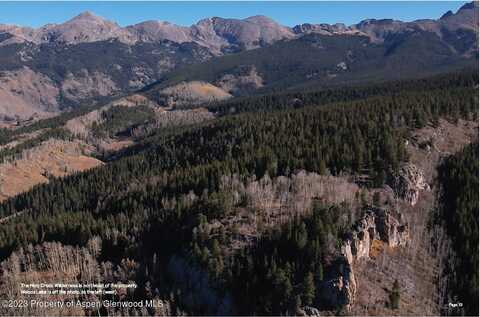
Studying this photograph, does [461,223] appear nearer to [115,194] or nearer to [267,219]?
[267,219]

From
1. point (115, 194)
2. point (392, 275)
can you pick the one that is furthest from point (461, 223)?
point (115, 194)

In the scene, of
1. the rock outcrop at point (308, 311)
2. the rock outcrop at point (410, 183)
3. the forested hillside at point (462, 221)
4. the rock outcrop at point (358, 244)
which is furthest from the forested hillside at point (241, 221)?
the forested hillside at point (462, 221)

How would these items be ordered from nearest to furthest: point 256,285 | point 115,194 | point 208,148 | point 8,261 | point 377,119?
point 256,285, point 8,261, point 115,194, point 377,119, point 208,148

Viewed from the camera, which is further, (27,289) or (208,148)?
(208,148)

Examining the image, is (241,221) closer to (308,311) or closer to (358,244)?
(358,244)

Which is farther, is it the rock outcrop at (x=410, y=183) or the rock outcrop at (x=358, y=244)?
the rock outcrop at (x=410, y=183)

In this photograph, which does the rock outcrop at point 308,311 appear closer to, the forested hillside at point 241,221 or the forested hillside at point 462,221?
the forested hillside at point 241,221

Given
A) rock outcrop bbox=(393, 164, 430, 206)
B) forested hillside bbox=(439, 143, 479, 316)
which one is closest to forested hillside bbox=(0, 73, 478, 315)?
rock outcrop bbox=(393, 164, 430, 206)
